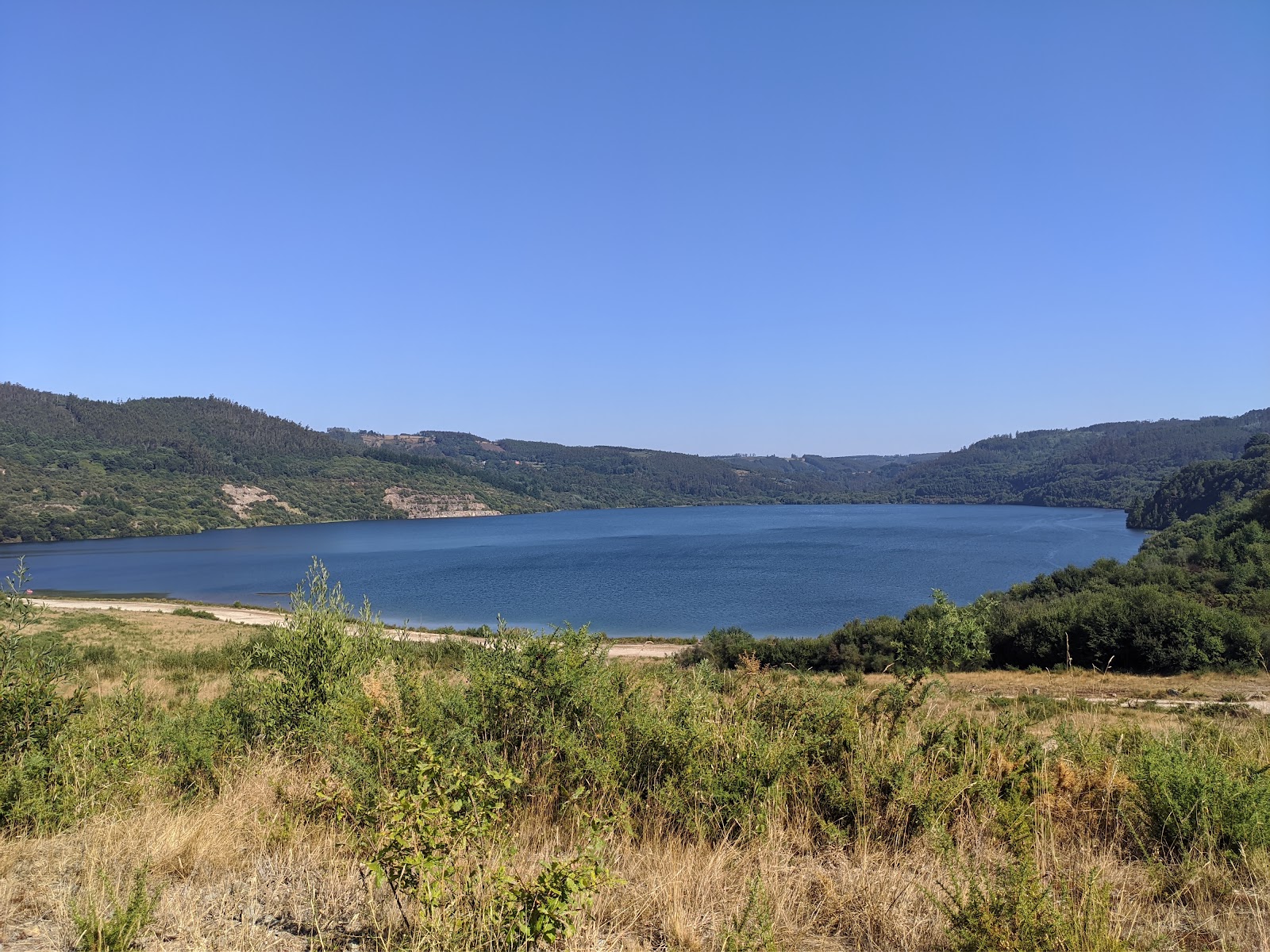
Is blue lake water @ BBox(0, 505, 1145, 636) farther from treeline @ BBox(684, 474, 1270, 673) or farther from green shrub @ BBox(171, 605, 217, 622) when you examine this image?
treeline @ BBox(684, 474, 1270, 673)

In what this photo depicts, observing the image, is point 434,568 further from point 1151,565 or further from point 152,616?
point 1151,565

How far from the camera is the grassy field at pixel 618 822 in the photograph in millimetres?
3350

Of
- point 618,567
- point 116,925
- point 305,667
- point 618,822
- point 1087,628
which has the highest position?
point 618,822

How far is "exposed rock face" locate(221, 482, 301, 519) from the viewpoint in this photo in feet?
571

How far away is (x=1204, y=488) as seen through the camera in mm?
116312

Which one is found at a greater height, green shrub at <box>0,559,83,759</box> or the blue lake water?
green shrub at <box>0,559,83,759</box>

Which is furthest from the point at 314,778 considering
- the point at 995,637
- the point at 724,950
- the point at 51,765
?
the point at 995,637

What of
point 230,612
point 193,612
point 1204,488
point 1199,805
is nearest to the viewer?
point 1199,805

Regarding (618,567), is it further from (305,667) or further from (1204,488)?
(1204,488)

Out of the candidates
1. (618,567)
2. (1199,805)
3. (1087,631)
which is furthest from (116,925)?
(618,567)

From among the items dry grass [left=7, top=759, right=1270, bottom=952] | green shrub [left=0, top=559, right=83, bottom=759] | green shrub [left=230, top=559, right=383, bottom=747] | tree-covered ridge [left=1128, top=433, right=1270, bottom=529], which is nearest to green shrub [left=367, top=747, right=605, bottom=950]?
dry grass [left=7, top=759, right=1270, bottom=952]

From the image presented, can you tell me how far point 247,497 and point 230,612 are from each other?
141 meters

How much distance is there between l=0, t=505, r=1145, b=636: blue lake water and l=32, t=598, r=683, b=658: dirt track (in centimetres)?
649

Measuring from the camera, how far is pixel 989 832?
188 inches
